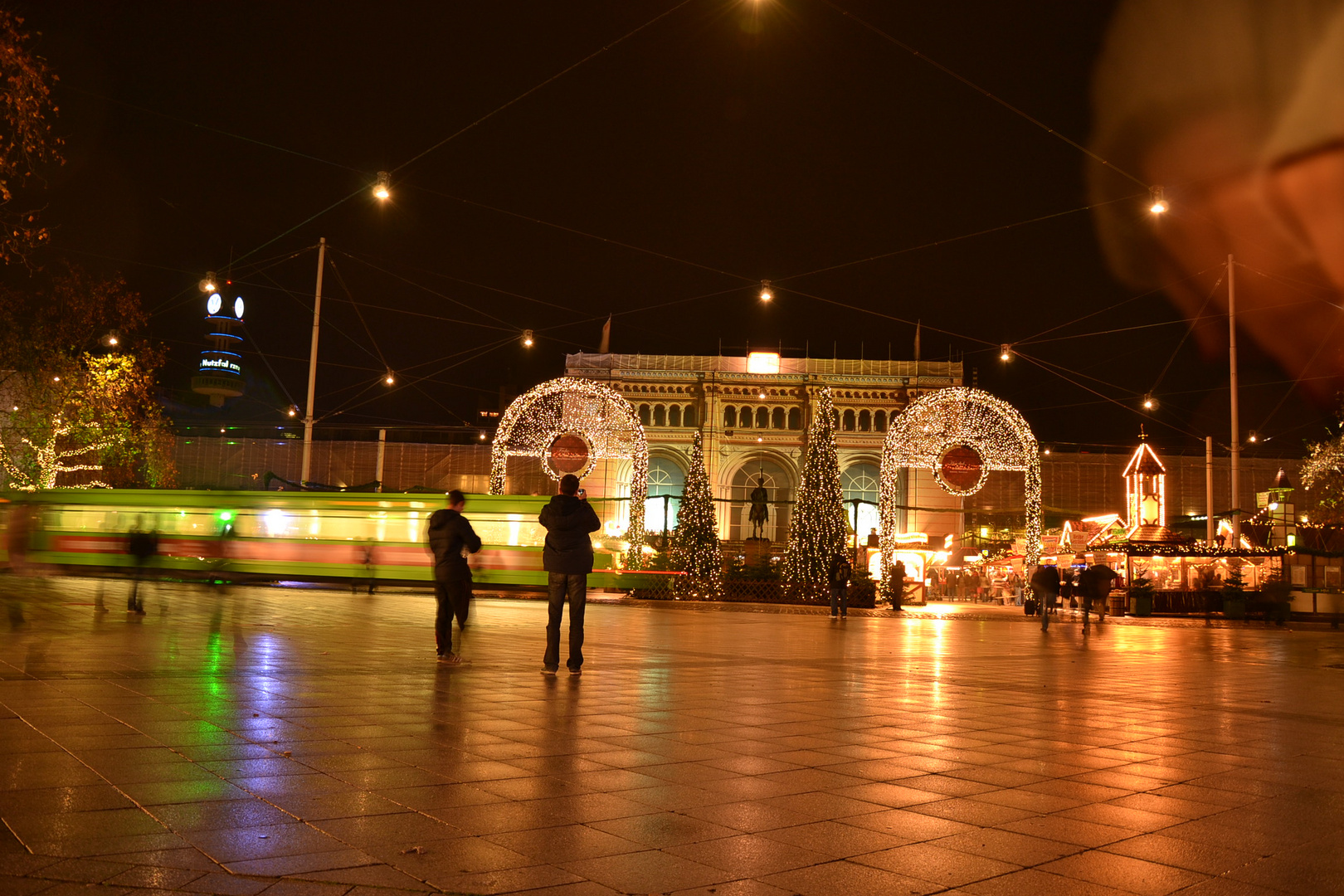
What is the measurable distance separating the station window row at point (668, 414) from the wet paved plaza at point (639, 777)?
155ft

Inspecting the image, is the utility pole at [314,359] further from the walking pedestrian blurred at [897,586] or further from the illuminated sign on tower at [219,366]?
the illuminated sign on tower at [219,366]

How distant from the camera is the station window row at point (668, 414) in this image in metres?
58.2

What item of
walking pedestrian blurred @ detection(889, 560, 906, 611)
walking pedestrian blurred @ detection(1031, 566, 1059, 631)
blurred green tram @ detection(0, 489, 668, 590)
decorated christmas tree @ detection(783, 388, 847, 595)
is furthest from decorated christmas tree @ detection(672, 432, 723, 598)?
walking pedestrian blurred @ detection(1031, 566, 1059, 631)

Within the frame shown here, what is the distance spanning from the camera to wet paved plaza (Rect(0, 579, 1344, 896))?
11.5 feet

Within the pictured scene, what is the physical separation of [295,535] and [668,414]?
3112cm

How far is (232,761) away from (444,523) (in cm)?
537

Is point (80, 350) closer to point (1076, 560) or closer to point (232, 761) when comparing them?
point (1076, 560)

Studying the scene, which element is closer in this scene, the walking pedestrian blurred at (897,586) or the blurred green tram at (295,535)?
the blurred green tram at (295,535)

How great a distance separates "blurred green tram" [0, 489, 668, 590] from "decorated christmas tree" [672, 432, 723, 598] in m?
1.12

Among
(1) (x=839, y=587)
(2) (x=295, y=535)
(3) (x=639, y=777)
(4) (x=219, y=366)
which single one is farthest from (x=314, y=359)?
(4) (x=219, y=366)

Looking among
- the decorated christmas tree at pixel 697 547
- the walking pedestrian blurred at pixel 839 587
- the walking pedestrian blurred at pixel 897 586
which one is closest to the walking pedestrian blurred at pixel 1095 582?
the walking pedestrian blurred at pixel 839 587

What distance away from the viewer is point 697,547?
31.2 meters

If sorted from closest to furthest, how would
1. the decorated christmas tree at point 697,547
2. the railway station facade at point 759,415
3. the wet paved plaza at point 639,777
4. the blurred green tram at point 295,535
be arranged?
the wet paved plaza at point 639,777, the blurred green tram at point 295,535, the decorated christmas tree at point 697,547, the railway station facade at point 759,415

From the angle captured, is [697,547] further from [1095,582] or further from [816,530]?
[1095,582]
